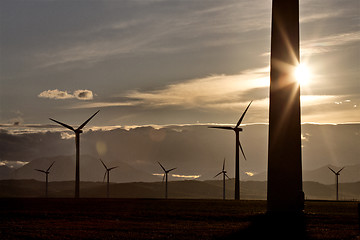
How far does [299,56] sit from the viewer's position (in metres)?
56.8

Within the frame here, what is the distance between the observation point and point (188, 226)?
A: 152ft

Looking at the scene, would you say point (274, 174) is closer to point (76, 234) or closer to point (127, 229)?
point (127, 229)

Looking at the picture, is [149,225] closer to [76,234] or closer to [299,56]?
[76,234]

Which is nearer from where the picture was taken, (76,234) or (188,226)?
(76,234)

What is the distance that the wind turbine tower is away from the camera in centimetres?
5372

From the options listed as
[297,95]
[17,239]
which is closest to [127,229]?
[17,239]

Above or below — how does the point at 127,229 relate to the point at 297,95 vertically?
below

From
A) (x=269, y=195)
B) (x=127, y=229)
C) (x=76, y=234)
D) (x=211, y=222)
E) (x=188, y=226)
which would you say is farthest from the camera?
(x=269, y=195)

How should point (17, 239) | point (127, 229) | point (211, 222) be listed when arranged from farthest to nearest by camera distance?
point (211, 222), point (127, 229), point (17, 239)

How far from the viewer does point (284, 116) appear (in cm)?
5475

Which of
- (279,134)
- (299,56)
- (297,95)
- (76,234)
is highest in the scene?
(299,56)

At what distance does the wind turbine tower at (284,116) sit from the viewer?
176 feet

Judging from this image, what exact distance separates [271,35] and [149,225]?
74.1 ft

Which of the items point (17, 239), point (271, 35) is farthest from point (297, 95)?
point (17, 239)
